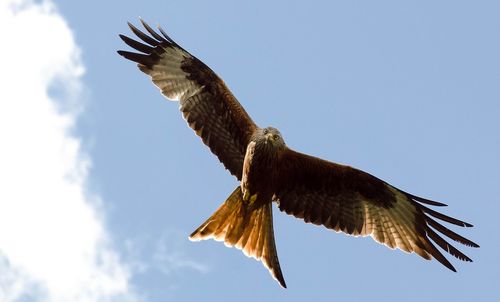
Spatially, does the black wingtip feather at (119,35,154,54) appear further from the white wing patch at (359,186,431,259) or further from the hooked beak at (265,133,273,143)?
the white wing patch at (359,186,431,259)

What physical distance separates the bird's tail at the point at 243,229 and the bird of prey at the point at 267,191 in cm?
1

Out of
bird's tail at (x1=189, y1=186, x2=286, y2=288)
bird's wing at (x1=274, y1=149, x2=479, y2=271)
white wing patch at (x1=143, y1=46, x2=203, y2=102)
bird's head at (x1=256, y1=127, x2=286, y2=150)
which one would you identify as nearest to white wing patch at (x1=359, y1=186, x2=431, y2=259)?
bird's wing at (x1=274, y1=149, x2=479, y2=271)

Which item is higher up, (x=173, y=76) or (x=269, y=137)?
(x=173, y=76)

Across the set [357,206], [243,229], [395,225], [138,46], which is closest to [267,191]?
[243,229]

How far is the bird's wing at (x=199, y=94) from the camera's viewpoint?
33.7ft

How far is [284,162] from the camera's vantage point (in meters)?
9.97

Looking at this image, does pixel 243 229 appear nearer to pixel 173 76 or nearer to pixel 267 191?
pixel 267 191

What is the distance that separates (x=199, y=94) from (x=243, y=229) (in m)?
1.89

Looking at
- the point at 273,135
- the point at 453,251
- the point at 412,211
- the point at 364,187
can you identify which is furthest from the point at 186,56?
→ the point at 453,251

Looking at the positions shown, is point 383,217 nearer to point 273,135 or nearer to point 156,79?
point 273,135

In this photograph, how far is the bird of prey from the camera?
9883mm

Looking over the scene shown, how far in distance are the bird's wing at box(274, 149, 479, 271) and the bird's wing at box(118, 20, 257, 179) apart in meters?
0.78

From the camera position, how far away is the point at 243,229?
9.95 m

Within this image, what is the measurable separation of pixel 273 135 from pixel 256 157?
331 millimetres
